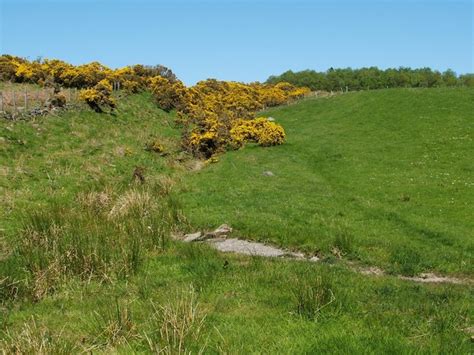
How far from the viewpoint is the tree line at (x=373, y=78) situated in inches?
4141

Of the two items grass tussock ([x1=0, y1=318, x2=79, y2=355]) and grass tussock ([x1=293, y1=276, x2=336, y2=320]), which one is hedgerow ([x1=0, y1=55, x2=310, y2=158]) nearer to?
grass tussock ([x1=293, y1=276, x2=336, y2=320])

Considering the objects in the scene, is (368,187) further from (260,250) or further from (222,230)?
(260,250)

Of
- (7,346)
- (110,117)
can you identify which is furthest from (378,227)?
(110,117)

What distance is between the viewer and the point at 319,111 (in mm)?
57406

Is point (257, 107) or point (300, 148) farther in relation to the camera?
point (257, 107)

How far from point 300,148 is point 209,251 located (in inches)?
1073

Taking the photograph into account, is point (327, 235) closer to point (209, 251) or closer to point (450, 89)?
point (209, 251)

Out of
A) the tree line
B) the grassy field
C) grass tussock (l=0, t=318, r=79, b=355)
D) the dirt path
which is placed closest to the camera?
grass tussock (l=0, t=318, r=79, b=355)

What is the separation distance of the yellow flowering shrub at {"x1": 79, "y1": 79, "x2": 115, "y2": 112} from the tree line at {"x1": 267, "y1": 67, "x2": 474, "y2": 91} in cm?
6646

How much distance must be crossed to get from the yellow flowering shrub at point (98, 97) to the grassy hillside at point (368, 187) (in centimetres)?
1094

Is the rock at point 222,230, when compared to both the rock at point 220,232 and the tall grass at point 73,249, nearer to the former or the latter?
the rock at point 220,232

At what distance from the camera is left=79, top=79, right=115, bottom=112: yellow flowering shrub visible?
39.2 meters

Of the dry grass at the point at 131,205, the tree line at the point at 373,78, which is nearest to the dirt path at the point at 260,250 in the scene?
the dry grass at the point at 131,205

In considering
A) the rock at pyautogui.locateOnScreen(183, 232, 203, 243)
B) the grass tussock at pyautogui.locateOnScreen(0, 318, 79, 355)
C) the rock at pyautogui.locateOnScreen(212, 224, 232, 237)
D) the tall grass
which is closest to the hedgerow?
the rock at pyautogui.locateOnScreen(212, 224, 232, 237)
